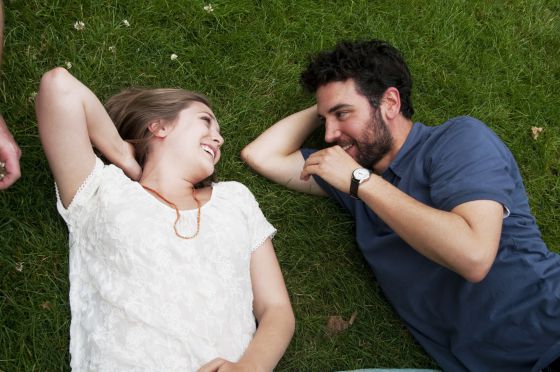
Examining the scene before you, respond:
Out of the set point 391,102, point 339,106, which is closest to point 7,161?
point 339,106

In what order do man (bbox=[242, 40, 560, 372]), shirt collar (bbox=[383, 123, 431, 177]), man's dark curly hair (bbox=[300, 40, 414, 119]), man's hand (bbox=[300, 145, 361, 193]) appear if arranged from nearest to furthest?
man (bbox=[242, 40, 560, 372]) < man's hand (bbox=[300, 145, 361, 193]) < shirt collar (bbox=[383, 123, 431, 177]) < man's dark curly hair (bbox=[300, 40, 414, 119])

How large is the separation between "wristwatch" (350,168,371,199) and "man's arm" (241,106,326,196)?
733 mm

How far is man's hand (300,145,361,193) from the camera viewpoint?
3.70 metres

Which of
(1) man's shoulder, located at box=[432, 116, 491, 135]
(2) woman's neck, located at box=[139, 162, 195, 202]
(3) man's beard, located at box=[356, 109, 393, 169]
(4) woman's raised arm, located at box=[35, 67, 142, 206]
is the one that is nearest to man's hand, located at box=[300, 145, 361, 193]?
(3) man's beard, located at box=[356, 109, 393, 169]

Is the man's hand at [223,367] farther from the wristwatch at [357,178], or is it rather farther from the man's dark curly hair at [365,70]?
the man's dark curly hair at [365,70]

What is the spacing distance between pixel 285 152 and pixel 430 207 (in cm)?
135

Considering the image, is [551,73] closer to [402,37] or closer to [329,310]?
[402,37]

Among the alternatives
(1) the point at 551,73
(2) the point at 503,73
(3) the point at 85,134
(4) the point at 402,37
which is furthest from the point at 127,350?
(1) the point at 551,73

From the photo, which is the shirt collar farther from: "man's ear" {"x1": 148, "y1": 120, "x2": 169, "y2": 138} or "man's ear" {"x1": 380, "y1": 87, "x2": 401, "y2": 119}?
"man's ear" {"x1": 148, "y1": 120, "x2": 169, "y2": 138}

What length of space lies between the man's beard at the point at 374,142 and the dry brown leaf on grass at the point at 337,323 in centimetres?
118

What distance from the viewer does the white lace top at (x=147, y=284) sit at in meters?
3.04

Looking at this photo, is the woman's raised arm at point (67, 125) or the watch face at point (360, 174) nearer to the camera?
the woman's raised arm at point (67, 125)

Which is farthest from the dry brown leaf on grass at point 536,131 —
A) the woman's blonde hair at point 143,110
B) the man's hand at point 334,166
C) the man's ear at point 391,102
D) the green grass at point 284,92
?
the woman's blonde hair at point 143,110

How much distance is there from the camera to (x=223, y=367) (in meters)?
3.01
